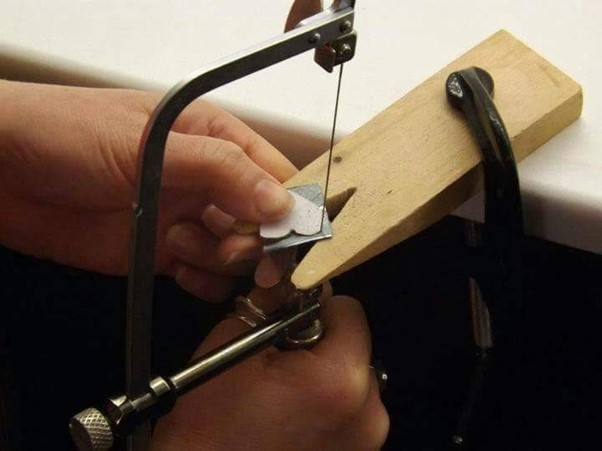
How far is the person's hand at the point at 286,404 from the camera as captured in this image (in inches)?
17.3

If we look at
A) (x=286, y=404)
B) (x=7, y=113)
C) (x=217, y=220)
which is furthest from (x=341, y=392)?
(x=7, y=113)

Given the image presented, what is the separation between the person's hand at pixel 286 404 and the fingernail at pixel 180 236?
0.08 metres

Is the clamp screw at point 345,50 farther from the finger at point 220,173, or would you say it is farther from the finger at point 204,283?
the finger at point 204,283

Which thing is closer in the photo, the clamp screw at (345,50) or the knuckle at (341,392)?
the clamp screw at (345,50)

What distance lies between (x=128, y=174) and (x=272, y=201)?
0.40ft

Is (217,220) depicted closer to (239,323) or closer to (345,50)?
(239,323)

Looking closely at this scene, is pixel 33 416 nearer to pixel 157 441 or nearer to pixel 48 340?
pixel 48 340

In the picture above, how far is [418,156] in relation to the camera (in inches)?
16.9

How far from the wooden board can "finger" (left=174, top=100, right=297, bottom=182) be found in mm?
30

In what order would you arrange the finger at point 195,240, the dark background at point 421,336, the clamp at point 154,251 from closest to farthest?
the clamp at point 154,251
the finger at point 195,240
the dark background at point 421,336

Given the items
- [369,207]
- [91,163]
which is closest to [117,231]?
[91,163]

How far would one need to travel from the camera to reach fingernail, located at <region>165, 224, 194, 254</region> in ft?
1.68

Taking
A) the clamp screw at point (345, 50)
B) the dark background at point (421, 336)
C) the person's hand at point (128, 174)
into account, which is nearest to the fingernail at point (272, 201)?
the person's hand at point (128, 174)

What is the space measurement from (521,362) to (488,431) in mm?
61
